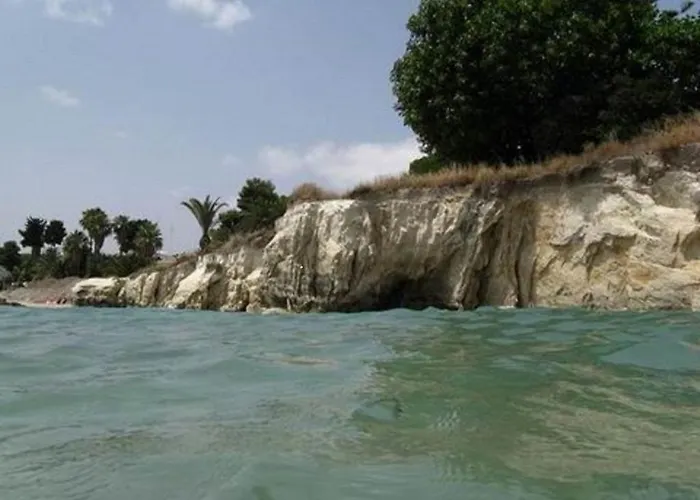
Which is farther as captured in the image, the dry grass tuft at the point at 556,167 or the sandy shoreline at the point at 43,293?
the sandy shoreline at the point at 43,293

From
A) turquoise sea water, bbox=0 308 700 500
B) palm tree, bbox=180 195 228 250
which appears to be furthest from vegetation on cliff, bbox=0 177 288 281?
turquoise sea water, bbox=0 308 700 500

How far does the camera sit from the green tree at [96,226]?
61531 mm

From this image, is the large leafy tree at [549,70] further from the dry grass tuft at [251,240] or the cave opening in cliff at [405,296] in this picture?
the dry grass tuft at [251,240]

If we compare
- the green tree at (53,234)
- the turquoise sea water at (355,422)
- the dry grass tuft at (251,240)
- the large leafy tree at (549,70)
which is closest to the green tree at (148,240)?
the green tree at (53,234)

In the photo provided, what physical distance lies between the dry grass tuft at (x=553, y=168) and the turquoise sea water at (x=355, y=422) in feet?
32.7

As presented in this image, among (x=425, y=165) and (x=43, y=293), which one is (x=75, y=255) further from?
(x=425, y=165)

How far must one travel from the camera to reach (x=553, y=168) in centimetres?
1742

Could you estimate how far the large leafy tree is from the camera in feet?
64.3

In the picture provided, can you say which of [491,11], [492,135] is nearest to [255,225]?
[492,135]

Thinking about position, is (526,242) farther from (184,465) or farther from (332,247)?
(184,465)

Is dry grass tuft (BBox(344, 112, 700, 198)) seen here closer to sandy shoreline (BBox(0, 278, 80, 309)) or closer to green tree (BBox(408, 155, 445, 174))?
green tree (BBox(408, 155, 445, 174))

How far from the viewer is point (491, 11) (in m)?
20.8

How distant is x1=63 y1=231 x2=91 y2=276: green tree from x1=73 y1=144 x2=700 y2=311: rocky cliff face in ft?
133

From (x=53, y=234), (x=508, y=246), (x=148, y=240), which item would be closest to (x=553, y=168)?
(x=508, y=246)
